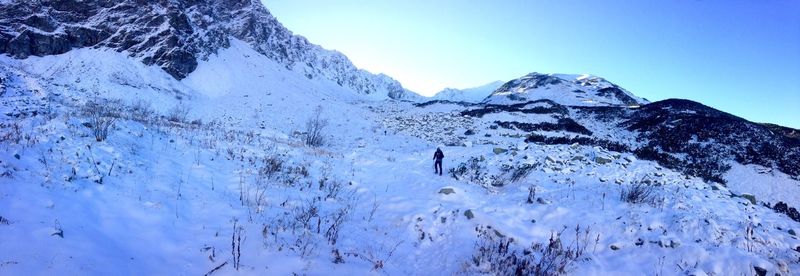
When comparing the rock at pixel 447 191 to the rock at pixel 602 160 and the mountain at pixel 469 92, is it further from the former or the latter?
the mountain at pixel 469 92

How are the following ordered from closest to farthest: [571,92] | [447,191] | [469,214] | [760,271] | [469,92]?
[760,271] < [469,214] < [447,191] < [571,92] < [469,92]

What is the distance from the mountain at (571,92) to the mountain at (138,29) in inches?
1608

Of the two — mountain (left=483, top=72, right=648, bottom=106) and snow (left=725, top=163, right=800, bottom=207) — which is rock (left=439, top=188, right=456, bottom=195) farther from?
mountain (left=483, top=72, right=648, bottom=106)

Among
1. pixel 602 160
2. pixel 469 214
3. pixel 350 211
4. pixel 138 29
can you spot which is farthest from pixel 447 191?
pixel 138 29

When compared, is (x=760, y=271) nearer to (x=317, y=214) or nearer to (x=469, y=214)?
(x=469, y=214)

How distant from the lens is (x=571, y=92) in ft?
220

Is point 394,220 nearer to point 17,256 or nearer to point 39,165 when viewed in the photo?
point 17,256

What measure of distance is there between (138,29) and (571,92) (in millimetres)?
65186

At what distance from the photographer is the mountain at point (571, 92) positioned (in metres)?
62.0

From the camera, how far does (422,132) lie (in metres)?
28.9

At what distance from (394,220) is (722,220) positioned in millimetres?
6809

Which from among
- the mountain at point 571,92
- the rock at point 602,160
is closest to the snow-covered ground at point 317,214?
the rock at point 602,160

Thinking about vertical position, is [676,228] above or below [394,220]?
above

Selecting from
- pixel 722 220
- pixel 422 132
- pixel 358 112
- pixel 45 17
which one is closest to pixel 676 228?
pixel 722 220
